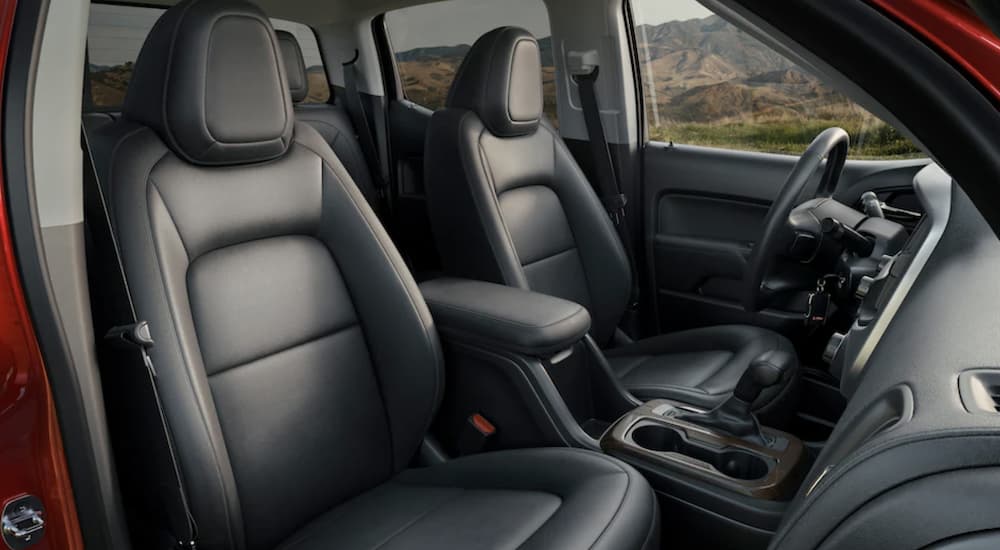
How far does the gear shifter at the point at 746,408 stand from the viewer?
5.36ft

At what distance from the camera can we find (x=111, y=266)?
1188 mm

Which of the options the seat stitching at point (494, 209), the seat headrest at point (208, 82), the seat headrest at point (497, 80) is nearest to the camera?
the seat headrest at point (208, 82)

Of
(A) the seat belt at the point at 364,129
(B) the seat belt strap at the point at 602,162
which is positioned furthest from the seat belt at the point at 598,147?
(A) the seat belt at the point at 364,129

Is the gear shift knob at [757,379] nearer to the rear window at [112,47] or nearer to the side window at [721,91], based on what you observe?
the side window at [721,91]

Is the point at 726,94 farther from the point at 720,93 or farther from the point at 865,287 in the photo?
the point at 865,287

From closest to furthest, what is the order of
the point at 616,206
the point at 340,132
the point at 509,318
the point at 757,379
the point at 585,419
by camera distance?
the point at 757,379 → the point at 509,318 → the point at 585,419 → the point at 616,206 → the point at 340,132

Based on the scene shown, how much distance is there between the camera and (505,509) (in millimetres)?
1435

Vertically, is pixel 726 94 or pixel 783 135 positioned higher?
pixel 726 94

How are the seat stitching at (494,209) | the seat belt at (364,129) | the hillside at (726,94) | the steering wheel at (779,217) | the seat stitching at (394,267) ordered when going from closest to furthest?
the seat stitching at (394,267) < the steering wheel at (779,217) < the seat stitching at (494,209) < the hillside at (726,94) < the seat belt at (364,129)

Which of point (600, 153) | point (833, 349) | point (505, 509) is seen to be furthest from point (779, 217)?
point (600, 153)

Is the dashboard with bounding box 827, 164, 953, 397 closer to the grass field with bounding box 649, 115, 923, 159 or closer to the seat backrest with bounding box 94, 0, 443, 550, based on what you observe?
the seat backrest with bounding box 94, 0, 443, 550

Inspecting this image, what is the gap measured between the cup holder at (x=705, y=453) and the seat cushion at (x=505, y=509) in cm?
23

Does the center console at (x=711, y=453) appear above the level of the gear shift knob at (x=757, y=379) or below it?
below

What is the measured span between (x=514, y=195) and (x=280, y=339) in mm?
1041
